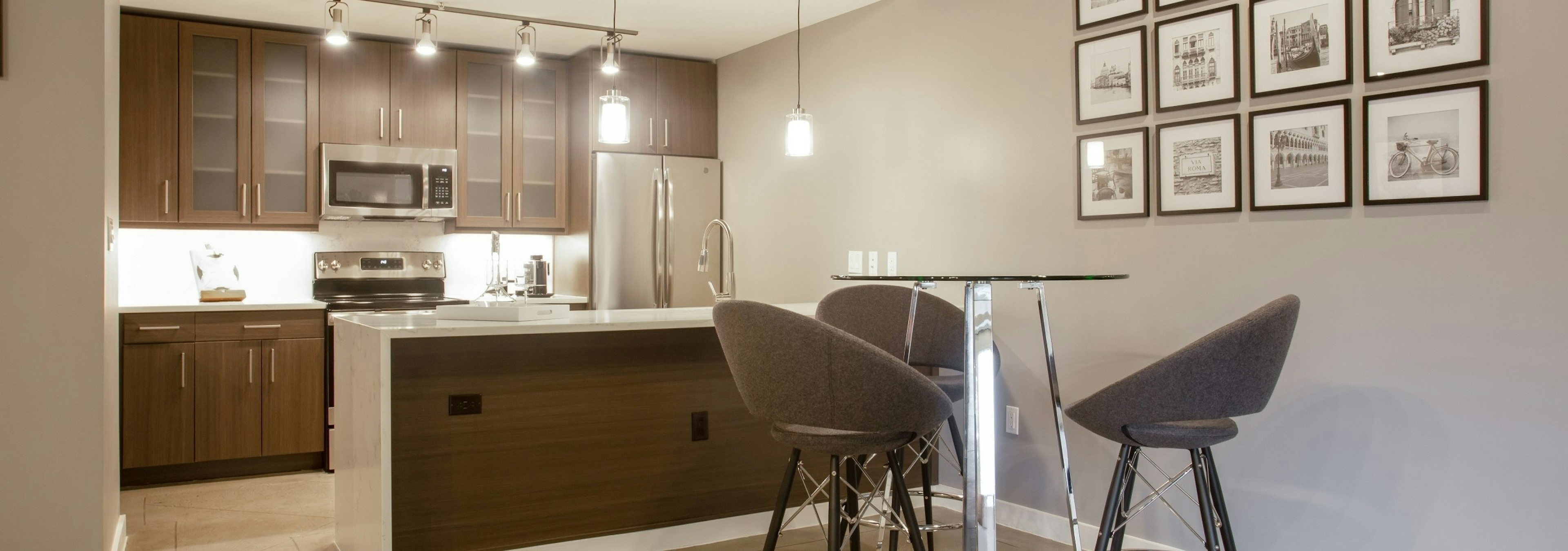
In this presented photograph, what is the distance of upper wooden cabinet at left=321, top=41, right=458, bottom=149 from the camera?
498 centimetres

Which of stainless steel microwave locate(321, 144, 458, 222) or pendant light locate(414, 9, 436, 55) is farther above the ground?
pendant light locate(414, 9, 436, 55)

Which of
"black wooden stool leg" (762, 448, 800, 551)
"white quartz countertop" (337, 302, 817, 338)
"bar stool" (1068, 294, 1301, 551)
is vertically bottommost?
"black wooden stool leg" (762, 448, 800, 551)

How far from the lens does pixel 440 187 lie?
5.17 m

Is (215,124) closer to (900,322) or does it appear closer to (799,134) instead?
(799,134)

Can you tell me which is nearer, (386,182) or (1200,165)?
(1200,165)

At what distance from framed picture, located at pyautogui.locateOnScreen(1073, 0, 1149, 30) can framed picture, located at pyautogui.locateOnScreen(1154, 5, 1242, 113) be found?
0.10 meters

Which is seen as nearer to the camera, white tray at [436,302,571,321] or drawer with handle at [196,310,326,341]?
white tray at [436,302,571,321]

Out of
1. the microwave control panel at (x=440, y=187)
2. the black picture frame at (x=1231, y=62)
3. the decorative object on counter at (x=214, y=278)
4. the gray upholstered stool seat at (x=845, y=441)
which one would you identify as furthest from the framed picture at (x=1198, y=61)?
the decorative object on counter at (x=214, y=278)

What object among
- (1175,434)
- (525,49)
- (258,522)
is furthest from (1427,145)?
(258,522)

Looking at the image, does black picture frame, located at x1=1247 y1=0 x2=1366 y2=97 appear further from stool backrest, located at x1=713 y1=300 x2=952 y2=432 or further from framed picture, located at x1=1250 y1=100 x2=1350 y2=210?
stool backrest, located at x1=713 y1=300 x2=952 y2=432

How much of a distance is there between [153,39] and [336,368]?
2297mm

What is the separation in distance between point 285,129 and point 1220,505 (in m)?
4.45

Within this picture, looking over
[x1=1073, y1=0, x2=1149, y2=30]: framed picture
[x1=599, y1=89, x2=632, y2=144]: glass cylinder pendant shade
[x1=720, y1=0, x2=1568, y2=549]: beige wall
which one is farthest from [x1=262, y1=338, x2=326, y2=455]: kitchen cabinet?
[x1=1073, y1=0, x2=1149, y2=30]: framed picture

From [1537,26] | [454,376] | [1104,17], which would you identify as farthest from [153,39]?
[1537,26]
